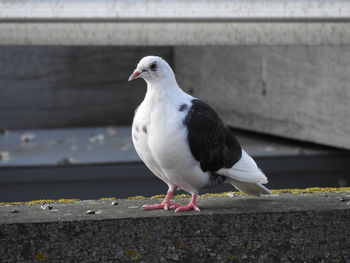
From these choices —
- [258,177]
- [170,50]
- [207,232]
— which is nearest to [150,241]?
[207,232]

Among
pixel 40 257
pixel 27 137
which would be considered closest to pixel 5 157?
pixel 27 137

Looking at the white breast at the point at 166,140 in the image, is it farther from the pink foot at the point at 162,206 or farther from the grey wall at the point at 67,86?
the grey wall at the point at 67,86

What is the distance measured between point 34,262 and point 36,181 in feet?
10.6

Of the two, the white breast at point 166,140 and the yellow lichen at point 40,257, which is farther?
the white breast at point 166,140

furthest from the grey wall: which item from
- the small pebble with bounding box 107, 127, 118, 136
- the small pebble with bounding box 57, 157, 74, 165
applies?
the small pebble with bounding box 57, 157, 74, 165

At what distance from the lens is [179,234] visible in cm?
257

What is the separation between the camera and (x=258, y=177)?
2910mm

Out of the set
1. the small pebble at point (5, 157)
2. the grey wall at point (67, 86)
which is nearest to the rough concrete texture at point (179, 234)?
the small pebble at point (5, 157)

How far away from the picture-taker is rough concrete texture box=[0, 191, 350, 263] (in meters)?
2.51

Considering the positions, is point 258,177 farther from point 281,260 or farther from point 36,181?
point 36,181

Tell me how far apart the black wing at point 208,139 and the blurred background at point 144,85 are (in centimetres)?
248

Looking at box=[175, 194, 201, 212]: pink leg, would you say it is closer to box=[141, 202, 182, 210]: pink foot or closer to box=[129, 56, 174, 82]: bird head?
box=[141, 202, 182, 210]: pink foot

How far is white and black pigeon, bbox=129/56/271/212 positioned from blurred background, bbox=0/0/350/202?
2533mm

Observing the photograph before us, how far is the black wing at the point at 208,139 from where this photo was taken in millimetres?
2760
